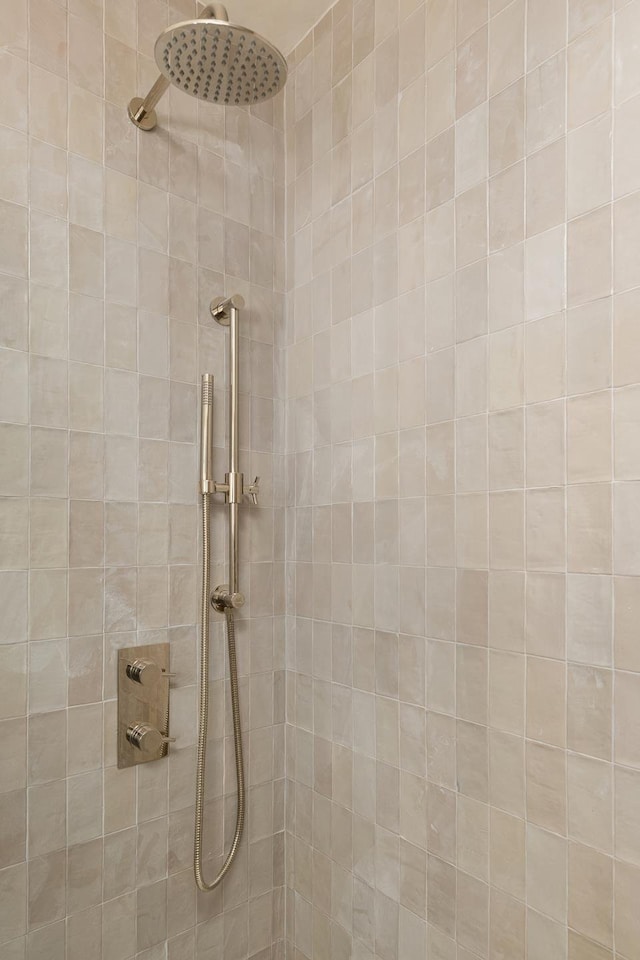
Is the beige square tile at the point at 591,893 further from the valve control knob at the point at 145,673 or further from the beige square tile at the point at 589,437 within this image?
the valve control knob at the point at 145,673

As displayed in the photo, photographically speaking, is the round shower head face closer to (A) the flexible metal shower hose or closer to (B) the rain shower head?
(B) the rain shower head

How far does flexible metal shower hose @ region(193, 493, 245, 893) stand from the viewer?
1.51 m

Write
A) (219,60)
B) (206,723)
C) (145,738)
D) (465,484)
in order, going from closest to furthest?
(219,60)
(465,484)
(145,738)
(206,723)

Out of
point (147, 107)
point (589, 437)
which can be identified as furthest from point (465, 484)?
point (147, 107)

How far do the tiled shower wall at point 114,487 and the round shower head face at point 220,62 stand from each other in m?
0.38

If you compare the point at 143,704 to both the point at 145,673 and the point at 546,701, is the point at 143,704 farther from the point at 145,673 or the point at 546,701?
the point at 546,701

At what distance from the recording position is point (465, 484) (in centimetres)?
126

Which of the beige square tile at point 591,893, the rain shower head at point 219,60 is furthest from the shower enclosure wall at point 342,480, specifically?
the rain shower head at point 219,60

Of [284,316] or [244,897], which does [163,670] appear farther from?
[284,316]

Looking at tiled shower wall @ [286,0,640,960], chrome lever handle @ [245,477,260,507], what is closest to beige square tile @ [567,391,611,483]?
tiled shower wall @ [286,0,640,960]

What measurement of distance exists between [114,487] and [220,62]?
2.77ft

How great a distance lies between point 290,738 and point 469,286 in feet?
3.88

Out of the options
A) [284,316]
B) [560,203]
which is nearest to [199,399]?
[284,316]

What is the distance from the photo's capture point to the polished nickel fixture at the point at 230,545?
1.54 m
